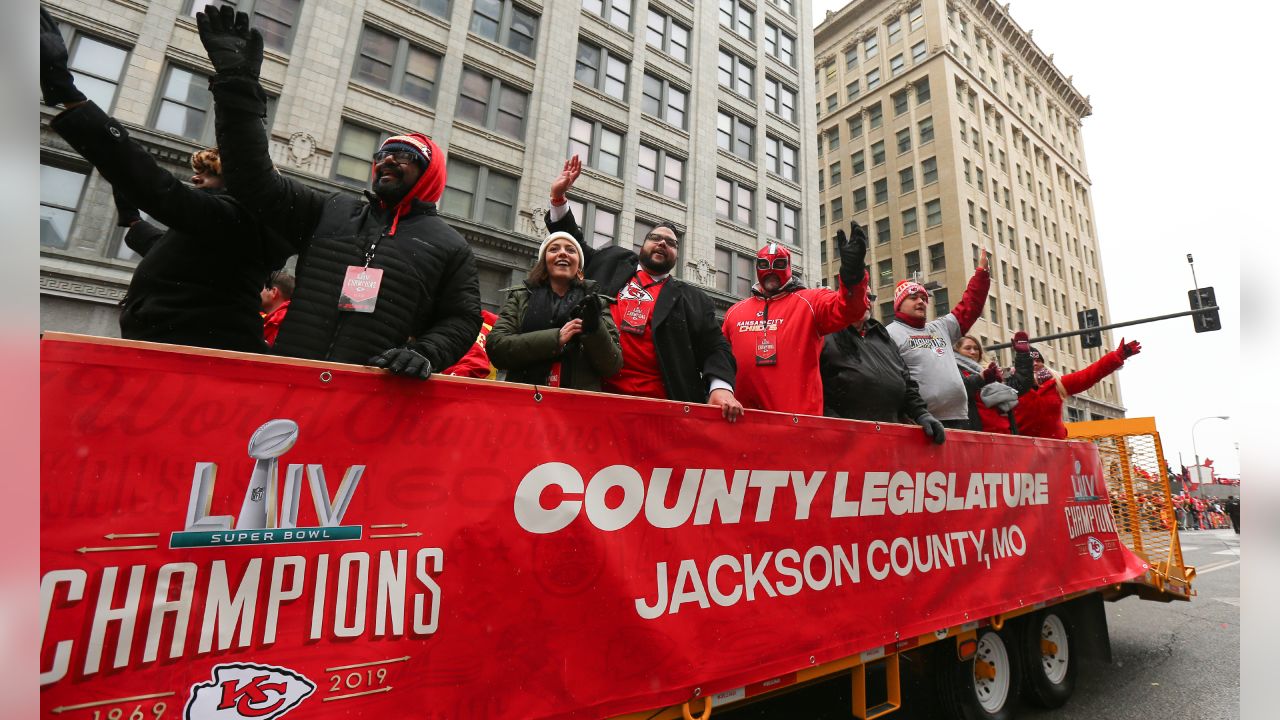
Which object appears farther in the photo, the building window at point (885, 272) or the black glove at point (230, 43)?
the building window at point (885, 272)

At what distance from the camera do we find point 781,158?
26.0 metres

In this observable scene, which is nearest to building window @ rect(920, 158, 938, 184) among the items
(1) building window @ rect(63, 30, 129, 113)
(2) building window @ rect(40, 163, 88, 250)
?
(1) building window @ rect(63, 30, 129, 113)

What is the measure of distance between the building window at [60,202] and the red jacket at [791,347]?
47.8 ft

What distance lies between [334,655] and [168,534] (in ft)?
1.90

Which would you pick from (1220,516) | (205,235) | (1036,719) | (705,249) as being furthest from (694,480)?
(1220,516)

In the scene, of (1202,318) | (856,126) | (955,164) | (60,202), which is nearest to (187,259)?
(60,202)

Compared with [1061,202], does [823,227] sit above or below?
below

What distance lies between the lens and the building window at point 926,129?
38431mm

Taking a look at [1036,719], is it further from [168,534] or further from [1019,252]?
[1019,252]

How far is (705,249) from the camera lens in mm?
21891

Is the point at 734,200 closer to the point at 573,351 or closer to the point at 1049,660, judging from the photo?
the point at 1049,660

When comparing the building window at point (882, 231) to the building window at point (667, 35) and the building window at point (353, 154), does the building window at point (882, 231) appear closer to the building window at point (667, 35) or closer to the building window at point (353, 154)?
the building window at point (667, 35)

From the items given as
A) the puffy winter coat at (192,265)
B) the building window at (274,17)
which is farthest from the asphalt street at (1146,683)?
the building window at (274,17)
